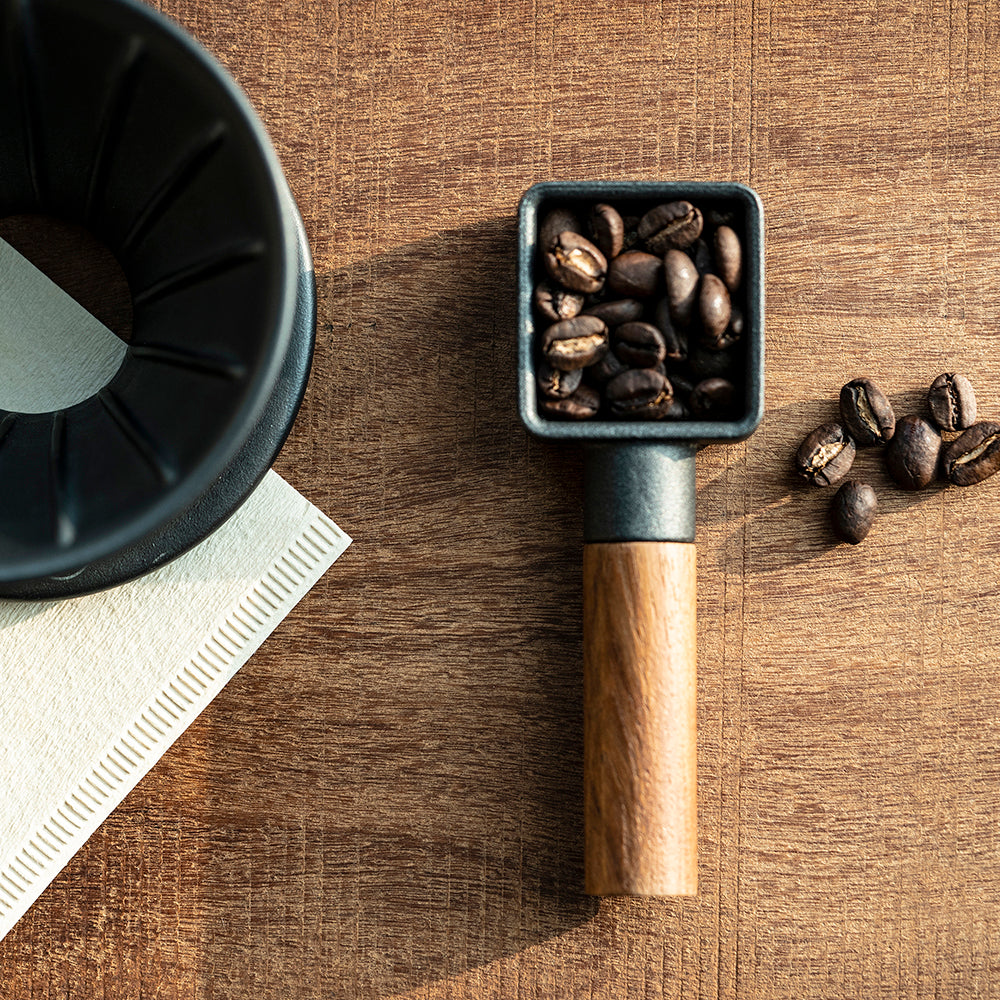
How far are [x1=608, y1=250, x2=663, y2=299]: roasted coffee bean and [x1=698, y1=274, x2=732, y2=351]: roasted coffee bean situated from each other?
0.03m

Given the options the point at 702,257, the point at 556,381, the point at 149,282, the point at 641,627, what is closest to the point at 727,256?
the point at 702,257

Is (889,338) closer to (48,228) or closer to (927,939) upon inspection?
(927,939)

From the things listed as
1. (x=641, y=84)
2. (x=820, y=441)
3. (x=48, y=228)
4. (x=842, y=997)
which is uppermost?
(x=641, y=84)

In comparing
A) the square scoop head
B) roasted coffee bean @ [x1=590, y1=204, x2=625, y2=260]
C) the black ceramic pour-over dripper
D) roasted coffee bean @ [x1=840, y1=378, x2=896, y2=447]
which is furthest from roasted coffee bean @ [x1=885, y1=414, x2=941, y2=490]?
the black ceramic pour-over dripper

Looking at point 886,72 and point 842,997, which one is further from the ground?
point 886,72

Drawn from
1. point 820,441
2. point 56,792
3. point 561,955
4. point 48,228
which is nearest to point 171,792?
point 56,792

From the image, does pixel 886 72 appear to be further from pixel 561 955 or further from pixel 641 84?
pixel 561 955

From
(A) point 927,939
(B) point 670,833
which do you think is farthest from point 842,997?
(B) point 670,833

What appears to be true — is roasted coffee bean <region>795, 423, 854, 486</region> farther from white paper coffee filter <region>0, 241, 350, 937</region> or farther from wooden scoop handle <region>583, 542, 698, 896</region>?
white paper coffee filter <region>0, 241, 350, 937</region>

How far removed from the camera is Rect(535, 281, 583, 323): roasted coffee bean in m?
0.56

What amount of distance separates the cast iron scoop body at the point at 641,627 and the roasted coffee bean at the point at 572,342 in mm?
16

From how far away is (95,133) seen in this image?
0.56 metres

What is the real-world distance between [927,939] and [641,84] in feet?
1.98

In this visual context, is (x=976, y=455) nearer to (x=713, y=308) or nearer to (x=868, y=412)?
(x=868, y=412)
